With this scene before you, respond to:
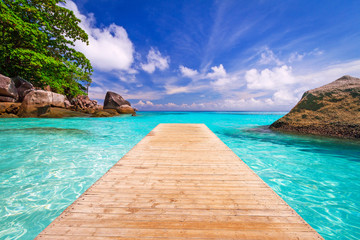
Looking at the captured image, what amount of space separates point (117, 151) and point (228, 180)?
5947 mm

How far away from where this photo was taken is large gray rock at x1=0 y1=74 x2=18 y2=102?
1489 cm

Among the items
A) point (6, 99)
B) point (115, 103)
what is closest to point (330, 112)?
point (6, 99)

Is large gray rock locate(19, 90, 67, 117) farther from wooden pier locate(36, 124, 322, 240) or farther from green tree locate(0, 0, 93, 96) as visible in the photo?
wooden pier locate(36, 124, 322, 240)

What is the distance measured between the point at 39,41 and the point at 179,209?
74.8 feet

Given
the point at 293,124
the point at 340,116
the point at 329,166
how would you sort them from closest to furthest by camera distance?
the point at 329,166 < the point at 340,116 < the point at 293,124

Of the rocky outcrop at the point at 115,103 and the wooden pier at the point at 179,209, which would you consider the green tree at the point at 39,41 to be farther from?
the wooden pier at the point at 179,209

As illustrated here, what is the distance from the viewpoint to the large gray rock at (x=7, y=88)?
14894mm

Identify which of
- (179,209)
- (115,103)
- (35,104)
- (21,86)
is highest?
(21,86)

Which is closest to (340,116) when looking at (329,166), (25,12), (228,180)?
(329,166)

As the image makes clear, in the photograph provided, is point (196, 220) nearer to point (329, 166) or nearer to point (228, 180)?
point (228, 180)

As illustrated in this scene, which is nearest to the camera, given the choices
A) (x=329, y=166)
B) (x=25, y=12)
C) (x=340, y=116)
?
(x=329, y=166)

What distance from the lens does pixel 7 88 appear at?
1538 cm

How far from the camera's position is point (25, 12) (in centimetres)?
1452

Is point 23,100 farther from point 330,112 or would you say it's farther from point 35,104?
point 330,112
